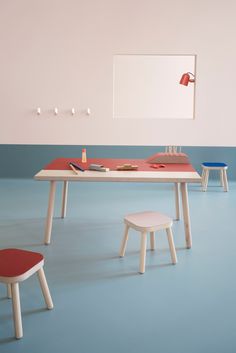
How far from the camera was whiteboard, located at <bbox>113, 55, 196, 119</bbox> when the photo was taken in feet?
21.5

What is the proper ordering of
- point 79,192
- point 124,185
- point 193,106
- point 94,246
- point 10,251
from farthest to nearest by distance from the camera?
point 193,106
point 124,185
point 79,192
point 94,246
point 10,251

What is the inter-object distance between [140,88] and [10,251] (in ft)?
15.5

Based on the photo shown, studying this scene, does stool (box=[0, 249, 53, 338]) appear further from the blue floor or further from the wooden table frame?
the wooden table frame

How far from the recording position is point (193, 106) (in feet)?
21.4

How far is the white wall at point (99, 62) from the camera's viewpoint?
243 inches

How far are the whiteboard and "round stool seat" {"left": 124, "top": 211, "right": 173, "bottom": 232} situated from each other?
346 cm

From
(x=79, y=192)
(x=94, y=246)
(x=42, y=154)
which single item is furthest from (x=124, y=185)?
(x=94, y=246)

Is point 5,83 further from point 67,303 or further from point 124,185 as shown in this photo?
→ point 67,303

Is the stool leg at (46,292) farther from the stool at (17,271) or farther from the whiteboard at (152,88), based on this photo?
the whiteboard at (152,88)

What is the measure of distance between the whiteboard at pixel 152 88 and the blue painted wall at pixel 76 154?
0.52 meters

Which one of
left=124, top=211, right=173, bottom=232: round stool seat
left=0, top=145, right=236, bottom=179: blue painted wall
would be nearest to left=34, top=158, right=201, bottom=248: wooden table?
left=124, top=211, right=173, bottom=232: round stool seat

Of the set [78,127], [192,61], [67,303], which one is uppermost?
[192,61]

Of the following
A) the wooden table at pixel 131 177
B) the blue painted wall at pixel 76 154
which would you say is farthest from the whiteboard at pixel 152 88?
the wooden table at pixel 131 177

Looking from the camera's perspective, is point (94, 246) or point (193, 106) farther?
point (193, 106)
